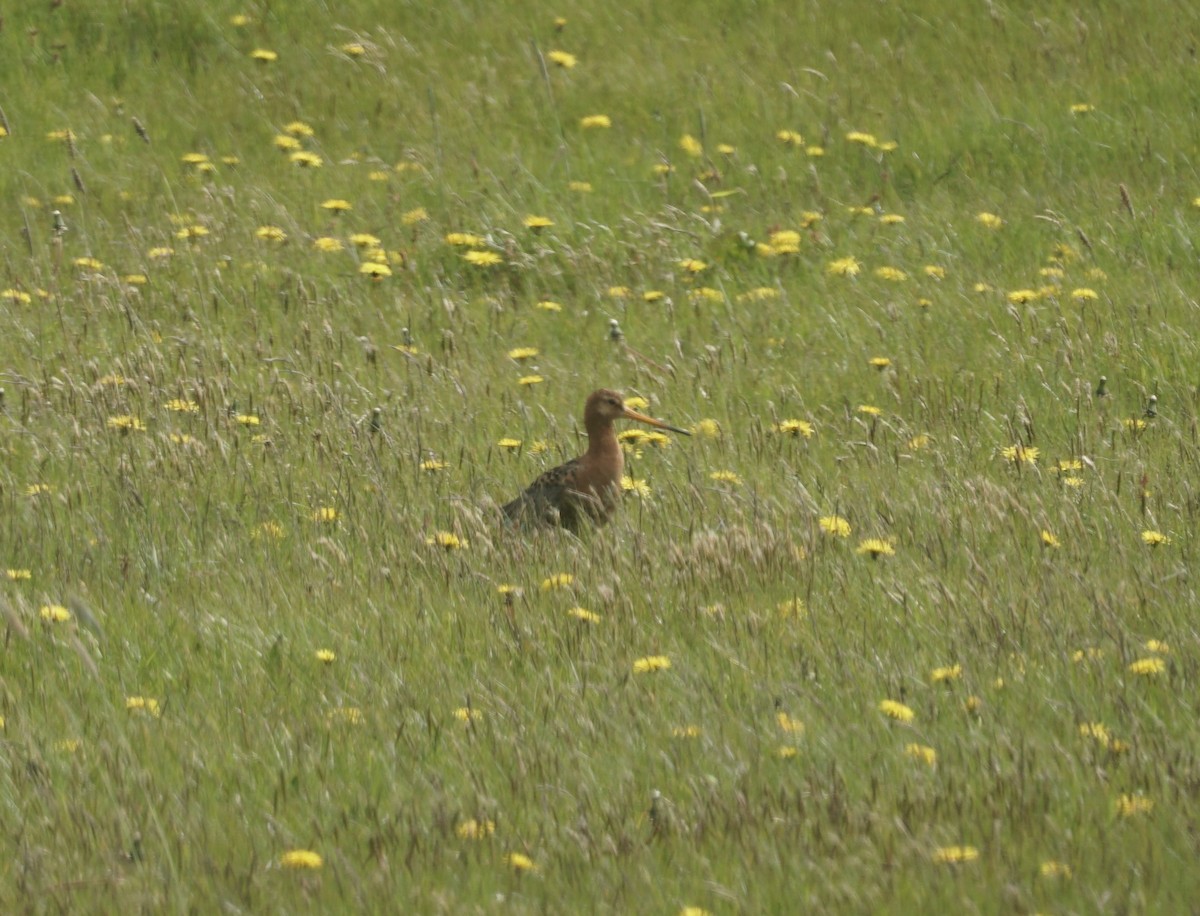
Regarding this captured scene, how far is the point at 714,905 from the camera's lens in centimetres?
375

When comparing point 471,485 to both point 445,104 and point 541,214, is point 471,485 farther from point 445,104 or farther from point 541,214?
point 445,104

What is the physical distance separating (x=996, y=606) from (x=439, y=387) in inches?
132

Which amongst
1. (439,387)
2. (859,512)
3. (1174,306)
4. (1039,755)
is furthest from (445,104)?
(1039,755)

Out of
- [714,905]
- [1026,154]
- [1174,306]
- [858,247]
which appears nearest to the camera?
[714,905]

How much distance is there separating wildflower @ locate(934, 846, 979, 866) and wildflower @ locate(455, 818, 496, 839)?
995 millimetres

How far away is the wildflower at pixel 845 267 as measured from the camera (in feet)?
30.2

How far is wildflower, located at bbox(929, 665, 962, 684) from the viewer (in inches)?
186

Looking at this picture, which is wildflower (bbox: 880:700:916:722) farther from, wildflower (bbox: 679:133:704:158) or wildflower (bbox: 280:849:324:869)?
wildflower (bbox: 679:133:704:158)

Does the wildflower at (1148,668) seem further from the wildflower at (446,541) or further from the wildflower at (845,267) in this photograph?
the wildflower at (845,267)

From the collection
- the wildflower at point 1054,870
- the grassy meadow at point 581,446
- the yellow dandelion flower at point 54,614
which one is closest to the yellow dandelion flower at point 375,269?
the grassy meadow at point 581,446

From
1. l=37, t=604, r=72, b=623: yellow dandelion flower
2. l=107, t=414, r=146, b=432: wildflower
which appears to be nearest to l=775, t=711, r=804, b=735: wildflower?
l=37, t=604, r=72, b=623: yellow dandelion flower

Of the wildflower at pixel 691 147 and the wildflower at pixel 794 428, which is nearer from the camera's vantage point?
the wildflower at pixel 794 428

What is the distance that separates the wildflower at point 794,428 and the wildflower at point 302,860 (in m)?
3.48

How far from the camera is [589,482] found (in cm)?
665
